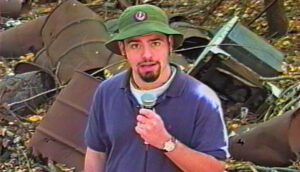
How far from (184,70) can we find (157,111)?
351 centimetres

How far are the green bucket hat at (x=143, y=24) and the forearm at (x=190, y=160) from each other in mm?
429

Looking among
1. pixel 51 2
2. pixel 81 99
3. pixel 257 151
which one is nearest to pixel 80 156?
pixel 81 99

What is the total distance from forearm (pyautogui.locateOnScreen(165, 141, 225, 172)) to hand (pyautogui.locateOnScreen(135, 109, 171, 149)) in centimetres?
7

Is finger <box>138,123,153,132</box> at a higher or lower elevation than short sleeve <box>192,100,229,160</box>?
higher

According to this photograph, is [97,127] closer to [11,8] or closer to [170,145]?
[170,145]

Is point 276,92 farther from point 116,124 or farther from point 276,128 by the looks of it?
point 116,124

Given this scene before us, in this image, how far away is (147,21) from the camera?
2.81 metres

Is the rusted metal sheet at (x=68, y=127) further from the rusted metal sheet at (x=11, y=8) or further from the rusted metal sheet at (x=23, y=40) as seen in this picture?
the rusted metal sheet at (x=11, y=8)

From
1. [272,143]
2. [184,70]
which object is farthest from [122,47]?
[184,70]

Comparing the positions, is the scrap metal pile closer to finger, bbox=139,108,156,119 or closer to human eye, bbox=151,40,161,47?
human eye, bbox=151,40,161,47

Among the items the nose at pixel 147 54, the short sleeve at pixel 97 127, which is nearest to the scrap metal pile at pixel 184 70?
the short sleeve at pixel 97 127

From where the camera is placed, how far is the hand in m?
2.57

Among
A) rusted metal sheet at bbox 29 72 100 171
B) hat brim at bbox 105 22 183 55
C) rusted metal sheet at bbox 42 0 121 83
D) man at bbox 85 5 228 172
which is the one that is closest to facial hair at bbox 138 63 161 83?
man at bbox 85 5 228 172

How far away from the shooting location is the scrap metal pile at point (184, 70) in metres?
5.26
